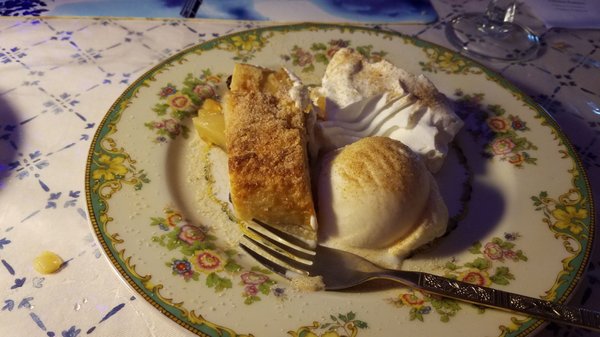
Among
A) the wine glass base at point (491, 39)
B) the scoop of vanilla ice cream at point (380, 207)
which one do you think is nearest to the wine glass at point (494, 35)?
the wine glass base at point (491, 39)

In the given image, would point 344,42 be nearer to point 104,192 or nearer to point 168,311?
point 104,192

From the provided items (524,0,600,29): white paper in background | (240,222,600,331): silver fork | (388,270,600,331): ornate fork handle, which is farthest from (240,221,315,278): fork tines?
(524,0,600,29): white paper in background

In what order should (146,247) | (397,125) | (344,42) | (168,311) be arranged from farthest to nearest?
(344,42)
(397,125)
(146,247)
(168,311)

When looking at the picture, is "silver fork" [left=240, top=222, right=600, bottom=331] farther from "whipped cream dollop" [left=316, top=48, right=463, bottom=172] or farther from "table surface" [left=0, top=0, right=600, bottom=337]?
"whipped cream dollop" [left=316, top=48, right=463, bottom=172]

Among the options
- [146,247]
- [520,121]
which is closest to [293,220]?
[146,247]

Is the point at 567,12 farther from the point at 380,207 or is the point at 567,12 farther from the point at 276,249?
the point at 276,249
